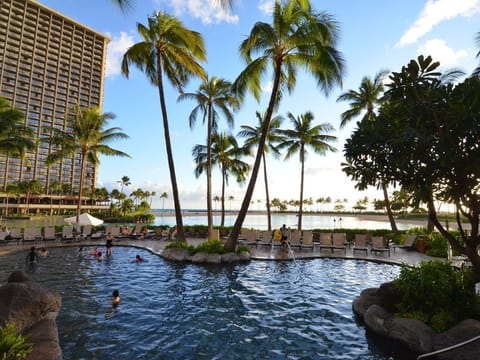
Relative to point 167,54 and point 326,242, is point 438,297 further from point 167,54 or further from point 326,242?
point 167,54

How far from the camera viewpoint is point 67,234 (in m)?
20.4

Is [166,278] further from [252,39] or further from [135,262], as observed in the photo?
[252,39]

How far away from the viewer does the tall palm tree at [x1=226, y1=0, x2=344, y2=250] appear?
44.3 ft

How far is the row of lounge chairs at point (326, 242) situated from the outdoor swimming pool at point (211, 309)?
121 inches

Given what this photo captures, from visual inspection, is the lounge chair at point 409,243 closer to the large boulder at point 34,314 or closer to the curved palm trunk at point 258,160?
the curved palm trunk at point 258,160

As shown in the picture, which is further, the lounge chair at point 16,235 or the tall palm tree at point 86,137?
the tall palm tree at point 86,137

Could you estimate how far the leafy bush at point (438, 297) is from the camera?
5926 millimetres

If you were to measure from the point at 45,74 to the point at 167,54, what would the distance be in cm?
9454

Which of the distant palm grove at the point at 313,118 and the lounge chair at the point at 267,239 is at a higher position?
the distant palm grove at the point at 313,118

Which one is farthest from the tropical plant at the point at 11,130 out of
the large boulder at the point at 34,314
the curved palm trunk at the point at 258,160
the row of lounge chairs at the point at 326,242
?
the row of lounge chairs at the point at 326,242

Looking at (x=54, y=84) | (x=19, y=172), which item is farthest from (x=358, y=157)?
(x=54, y=84)

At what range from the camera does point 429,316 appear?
6008mm

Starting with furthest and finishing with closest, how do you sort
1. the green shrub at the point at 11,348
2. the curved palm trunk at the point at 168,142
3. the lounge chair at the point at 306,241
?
1. the lounge chair at the point at 306,241
2. the curved palm trunk at the point at 168,142
3. the green shrub at the point at 11,348

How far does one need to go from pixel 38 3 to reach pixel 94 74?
24.5m
